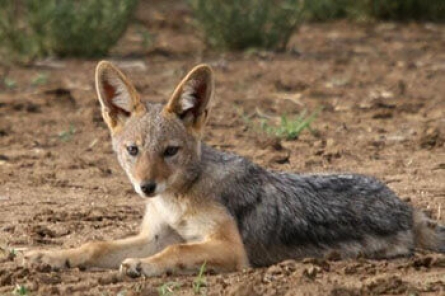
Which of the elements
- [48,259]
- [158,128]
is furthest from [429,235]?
[48,259]

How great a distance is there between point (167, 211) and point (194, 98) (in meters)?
0.65

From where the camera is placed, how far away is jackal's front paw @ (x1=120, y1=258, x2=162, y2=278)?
234 inches

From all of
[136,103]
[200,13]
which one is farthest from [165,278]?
[200,13]

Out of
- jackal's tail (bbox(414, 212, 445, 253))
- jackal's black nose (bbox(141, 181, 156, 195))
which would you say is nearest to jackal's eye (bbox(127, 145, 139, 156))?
jackal's black nose (bbox(141, 181, 156, 195))

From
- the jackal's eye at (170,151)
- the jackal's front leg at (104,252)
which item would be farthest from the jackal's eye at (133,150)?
the jackal's front leg at (104,252)

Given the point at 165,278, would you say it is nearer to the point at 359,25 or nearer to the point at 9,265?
the point at 9,265

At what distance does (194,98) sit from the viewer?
657 cm

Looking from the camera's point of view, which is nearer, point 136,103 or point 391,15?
point 136,103

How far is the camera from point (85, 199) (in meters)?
8.00

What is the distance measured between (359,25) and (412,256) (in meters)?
10.0

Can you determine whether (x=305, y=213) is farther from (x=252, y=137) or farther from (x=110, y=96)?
(x=252, y=137)

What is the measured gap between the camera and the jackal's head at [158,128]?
6.22m

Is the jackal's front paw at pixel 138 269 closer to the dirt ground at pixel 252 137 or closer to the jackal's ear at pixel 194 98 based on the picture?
the dirt ground at pixel 252 137

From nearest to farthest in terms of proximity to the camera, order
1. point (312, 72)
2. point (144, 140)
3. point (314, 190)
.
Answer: point (144, 140), point (314, 190), point (312, 72)
